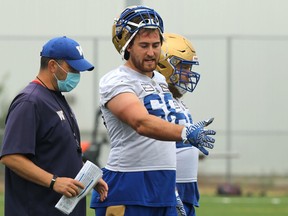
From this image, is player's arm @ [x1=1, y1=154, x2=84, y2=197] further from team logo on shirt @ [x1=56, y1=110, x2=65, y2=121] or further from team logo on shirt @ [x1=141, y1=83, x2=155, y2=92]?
team logo on shirt @ [x1=141, y1=83, x2=155, y2=92]

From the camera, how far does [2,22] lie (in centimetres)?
2127

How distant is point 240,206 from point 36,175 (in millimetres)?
9465

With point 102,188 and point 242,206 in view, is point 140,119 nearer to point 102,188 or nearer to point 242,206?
point 102,188

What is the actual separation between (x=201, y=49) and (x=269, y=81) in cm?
143

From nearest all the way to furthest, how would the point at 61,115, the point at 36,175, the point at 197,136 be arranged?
the point at 197,136 < the point at 36,175 < the point at 61,115

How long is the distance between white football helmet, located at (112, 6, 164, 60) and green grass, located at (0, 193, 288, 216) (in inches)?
263

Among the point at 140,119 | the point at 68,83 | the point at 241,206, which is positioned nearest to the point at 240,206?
the point at 241,206

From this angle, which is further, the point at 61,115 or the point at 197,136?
the point at 61,115

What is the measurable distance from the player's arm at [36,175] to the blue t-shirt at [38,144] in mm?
42

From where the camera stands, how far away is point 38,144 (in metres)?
6.29

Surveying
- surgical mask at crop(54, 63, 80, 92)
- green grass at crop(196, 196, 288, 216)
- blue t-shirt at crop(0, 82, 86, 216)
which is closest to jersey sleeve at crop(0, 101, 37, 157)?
blue t-shirt at crop(0, 82, 86, 216)

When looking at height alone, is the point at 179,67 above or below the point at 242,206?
above

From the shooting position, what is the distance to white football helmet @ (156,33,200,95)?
728 cm

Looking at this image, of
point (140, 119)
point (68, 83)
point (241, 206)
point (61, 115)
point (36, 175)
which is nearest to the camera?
point (140, 119)
